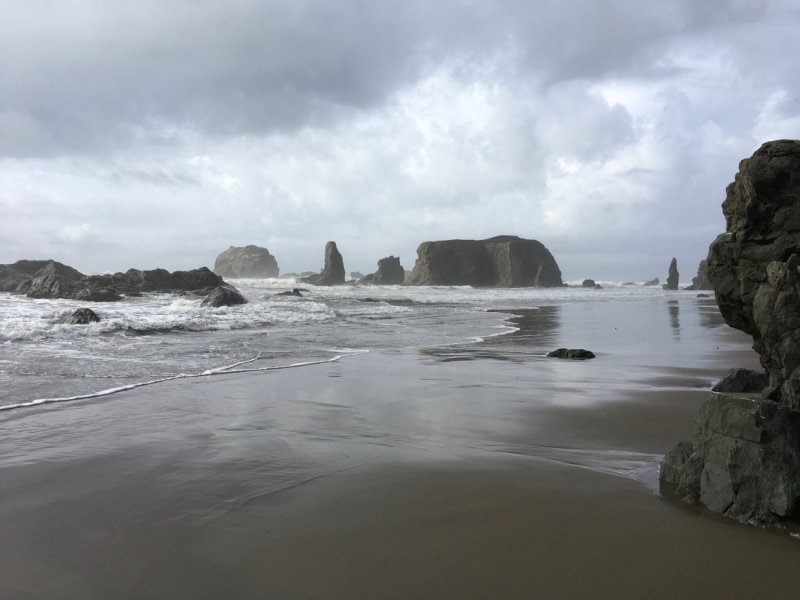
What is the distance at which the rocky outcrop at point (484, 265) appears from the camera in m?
104

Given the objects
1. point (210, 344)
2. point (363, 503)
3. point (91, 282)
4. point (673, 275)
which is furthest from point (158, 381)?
point (673, 275)

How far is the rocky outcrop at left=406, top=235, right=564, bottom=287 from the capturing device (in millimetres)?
104188

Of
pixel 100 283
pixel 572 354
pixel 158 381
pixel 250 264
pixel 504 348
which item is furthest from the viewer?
pixel 250 264

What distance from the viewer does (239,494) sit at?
3135mm

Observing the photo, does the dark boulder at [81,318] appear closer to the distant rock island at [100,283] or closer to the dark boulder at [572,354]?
the distant rock island at [100,283]

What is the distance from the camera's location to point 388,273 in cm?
10544

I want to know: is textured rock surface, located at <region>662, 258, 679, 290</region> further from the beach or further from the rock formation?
the beach

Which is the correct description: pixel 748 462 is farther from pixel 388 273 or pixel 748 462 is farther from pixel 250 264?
pixel 250 264

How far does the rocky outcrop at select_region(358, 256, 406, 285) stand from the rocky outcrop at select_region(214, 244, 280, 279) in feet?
94.7

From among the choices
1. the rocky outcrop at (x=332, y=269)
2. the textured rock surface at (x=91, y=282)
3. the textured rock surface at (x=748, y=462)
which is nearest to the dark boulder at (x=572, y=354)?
the textured rock surface at (x=748, y=462)

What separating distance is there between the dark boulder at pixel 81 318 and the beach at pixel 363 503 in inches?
372

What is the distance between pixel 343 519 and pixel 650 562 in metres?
1.46

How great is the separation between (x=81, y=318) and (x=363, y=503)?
546 inches

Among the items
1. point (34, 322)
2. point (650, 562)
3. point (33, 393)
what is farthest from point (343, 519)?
point (34, 322)
